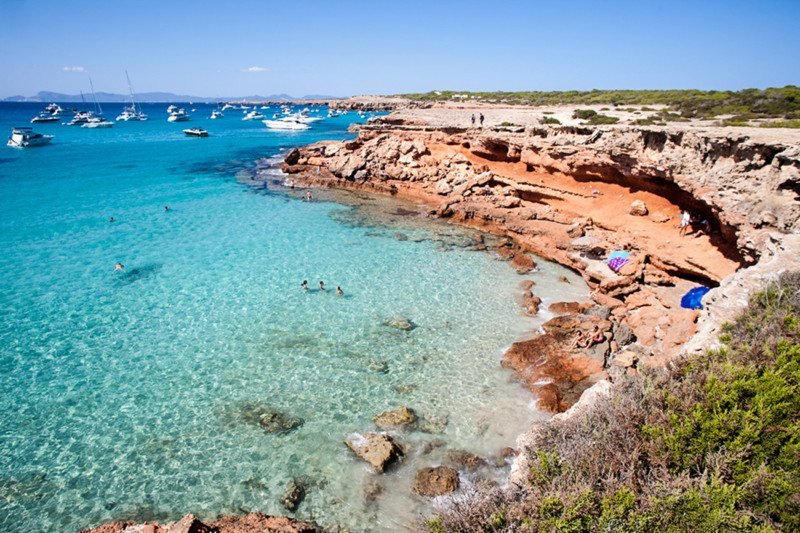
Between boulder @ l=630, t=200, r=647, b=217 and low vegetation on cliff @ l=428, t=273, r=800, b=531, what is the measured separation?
50.3ft

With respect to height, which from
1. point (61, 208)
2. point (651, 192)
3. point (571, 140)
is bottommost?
point (61, 208)

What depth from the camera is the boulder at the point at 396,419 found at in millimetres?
10573

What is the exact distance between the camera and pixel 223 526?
22.9ft

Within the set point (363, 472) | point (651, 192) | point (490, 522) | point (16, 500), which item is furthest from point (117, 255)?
point (651, 192)

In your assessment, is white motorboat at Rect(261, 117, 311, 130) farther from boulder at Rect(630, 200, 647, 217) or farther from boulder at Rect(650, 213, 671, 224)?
boulder at Rect(650, 213, 671, 224)

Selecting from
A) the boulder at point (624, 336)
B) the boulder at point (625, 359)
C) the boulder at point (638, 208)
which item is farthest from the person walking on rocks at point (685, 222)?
the boulder at point (625, 359)

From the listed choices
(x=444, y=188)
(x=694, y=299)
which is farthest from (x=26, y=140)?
(x=694, y=299)

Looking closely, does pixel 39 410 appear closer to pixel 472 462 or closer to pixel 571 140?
pixel 472 462

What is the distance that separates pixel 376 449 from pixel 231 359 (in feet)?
20.2

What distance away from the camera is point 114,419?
34.9 feet

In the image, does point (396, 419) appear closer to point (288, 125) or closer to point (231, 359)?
point (231, 359)

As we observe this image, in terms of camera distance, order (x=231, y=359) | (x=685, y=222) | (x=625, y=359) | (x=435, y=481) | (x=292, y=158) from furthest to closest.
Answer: (x=292, y=158), (x=685, y=222), (x=231, y=359), (x=625, y=359), (x=435, y=481)

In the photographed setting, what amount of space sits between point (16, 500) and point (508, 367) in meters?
12.3

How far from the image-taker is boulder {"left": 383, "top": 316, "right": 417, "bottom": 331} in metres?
14.9
